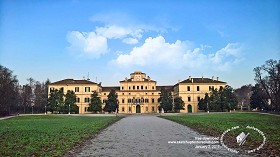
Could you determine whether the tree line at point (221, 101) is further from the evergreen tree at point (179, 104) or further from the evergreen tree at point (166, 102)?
the evergreen tree at point (166, 102)

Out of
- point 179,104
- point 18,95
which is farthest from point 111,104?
point 18,95

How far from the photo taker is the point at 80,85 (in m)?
71.7

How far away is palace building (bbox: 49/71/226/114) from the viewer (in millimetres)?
69812

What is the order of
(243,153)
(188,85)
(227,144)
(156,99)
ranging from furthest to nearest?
1. (156,99)
2. (188,85)
3. (227,144)
4. (243,153)

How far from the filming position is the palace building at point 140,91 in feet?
229

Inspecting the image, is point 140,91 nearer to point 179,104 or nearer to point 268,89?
point 179,104

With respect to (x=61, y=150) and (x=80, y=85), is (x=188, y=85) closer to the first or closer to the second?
(x=80, y=85)

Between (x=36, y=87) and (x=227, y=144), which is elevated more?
(x=36, y=87)

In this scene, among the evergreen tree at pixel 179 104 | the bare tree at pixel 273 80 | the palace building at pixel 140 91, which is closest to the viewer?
the bare tree at pixel 273 80

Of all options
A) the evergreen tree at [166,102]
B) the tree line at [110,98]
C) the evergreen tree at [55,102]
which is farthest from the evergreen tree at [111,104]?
the evergreen tree at [166,102]

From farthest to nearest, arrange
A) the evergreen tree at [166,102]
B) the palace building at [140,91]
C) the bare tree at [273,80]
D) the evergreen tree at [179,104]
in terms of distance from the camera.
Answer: the palace building at [140,91], the evergreen tree at [166,102], the evergreen tree at [179,104], the bare tree at [273,80]

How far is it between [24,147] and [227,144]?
23.5 feet

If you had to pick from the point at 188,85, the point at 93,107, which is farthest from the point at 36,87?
the point at 188,85

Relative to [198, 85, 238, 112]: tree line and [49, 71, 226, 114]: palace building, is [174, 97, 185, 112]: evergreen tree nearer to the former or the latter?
[49, 71, 226, 114]: palace building
